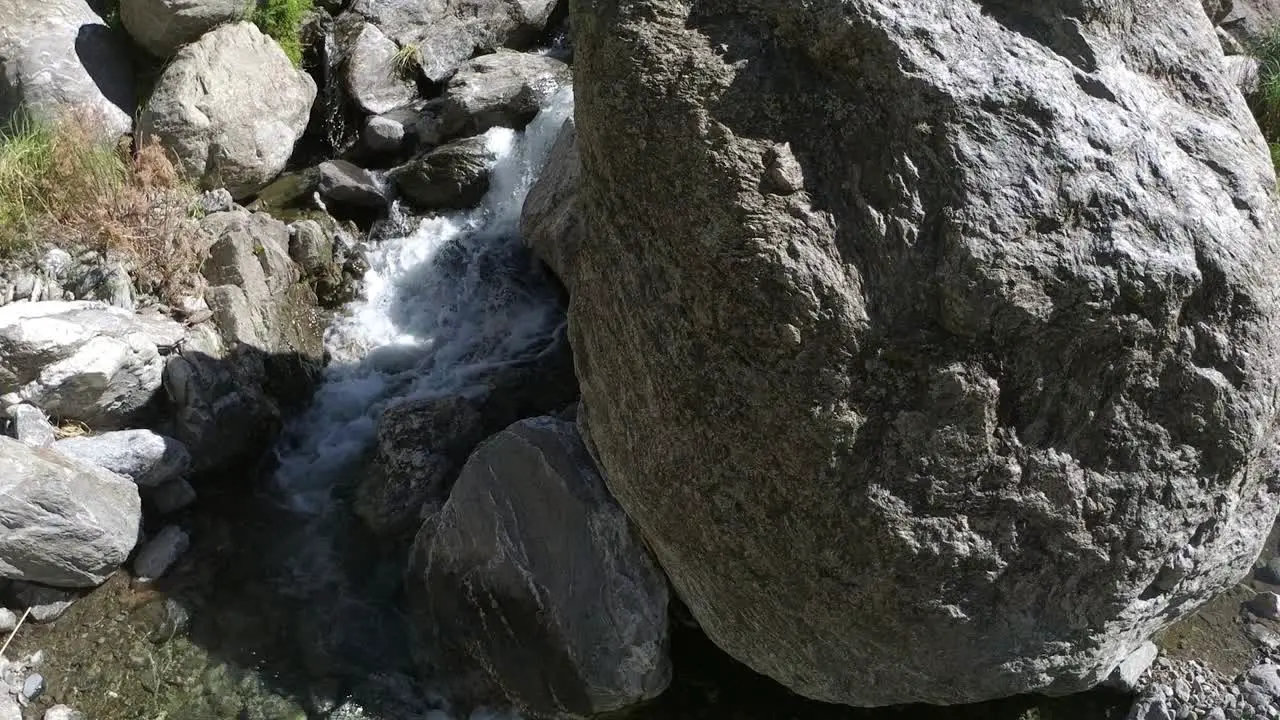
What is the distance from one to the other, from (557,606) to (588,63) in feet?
8.54

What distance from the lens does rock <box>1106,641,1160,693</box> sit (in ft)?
15.5

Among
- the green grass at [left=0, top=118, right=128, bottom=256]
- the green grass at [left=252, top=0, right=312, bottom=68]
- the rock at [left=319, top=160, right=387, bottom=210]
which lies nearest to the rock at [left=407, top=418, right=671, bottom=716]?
the green grass at [left=0, top=118, right=128, bottom=256]

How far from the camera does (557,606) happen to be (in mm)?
4621

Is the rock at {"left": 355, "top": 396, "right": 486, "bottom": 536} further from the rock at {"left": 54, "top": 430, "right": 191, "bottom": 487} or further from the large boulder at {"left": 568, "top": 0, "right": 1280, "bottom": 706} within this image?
the large boulder at {"left": 568, "top": 0, "right": 1280, "bottom": 706}

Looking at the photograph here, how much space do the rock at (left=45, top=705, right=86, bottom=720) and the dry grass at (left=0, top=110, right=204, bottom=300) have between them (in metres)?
2.81

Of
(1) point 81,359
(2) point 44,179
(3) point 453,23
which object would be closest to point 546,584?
(1) point 81,359

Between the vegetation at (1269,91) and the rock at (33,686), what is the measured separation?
953 centimetres

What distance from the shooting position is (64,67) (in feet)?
25.3

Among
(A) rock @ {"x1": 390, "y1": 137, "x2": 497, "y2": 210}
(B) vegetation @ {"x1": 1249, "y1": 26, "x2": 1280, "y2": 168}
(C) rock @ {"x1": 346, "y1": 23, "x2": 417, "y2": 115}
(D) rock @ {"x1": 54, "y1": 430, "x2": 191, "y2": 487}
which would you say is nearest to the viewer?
(D) rock @ {"x1": 54, "y1": 430, "x2": 191, "y2": 487}

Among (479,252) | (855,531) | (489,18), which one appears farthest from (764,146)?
(489,18)

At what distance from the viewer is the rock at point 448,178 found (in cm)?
831

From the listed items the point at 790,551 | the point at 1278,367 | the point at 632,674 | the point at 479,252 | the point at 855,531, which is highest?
the point at 1278,367

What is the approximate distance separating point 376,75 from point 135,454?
5.05m

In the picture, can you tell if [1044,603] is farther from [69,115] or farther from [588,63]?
[69,115]
